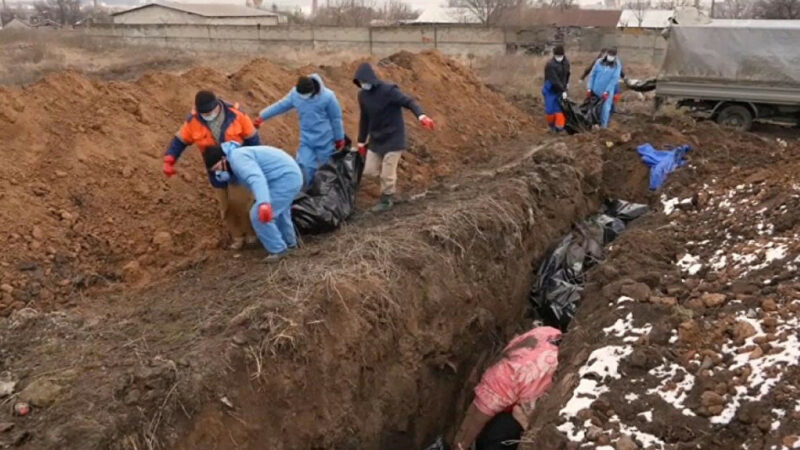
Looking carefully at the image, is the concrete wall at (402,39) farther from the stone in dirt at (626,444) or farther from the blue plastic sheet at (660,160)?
the stone in dirt at (626,444)

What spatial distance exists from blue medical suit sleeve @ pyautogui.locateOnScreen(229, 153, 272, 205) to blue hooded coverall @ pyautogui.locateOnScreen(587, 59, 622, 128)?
6931 millimetres

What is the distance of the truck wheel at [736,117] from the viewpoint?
11.4 meters

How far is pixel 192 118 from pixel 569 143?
5.16 meters

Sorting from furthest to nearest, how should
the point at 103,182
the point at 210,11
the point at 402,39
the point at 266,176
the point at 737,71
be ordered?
the point at 210,11, the point at 402,39, the point at 737,71, the point at 103,182, the point at 266,176

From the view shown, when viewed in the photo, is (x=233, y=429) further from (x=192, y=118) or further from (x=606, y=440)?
(x=192, y=118)

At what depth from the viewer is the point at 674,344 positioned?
12.2ft

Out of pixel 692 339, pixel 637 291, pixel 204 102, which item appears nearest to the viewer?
pixel 692 339

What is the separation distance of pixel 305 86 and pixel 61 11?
6738 cm

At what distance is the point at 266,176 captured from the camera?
512 cm

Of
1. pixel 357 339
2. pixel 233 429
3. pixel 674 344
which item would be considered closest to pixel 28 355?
pixel 233 429

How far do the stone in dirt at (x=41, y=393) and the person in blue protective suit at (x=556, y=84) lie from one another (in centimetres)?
824

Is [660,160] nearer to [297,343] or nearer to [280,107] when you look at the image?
[280,107]

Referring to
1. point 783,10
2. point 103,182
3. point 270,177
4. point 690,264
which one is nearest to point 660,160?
point 690,264

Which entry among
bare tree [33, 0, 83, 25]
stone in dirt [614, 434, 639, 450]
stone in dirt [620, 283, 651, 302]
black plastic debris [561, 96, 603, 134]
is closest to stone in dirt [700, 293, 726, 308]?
stone in dirt [620, 283, 651, 302]
